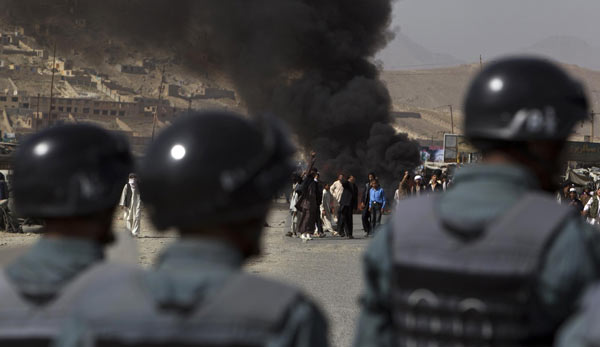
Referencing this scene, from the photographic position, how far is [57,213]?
243 centimetres

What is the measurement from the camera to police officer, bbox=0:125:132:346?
2.26m

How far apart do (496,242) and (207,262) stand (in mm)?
689

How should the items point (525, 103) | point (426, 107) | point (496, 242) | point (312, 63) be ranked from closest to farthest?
point (496, 242) < point (525, 103) < point (312, 63) < point (426, 107)

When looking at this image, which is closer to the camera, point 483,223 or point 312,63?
point 483,223

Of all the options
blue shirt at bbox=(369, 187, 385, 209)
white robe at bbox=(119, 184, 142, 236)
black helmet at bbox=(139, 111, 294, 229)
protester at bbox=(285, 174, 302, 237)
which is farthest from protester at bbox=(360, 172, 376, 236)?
black helmet at bbox=(139, 111, 294, 229)

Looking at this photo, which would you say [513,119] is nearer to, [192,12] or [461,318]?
[461,318]

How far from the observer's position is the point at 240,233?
1968mm

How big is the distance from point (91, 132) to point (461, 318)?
108cm

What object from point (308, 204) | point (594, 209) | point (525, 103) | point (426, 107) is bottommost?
point (308, 204)

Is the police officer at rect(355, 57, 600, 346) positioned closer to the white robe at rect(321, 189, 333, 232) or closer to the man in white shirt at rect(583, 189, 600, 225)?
the white robe at rect(321, 189, 333, 232)

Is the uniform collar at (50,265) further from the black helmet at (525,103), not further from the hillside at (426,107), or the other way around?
the hillside at (426,107)

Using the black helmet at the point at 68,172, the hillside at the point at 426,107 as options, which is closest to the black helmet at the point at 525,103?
the black helmet at the point at 68,172

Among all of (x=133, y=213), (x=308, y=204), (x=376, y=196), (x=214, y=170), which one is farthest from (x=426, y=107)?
(x=214, y=170)

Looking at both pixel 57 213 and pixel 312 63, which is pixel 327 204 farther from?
pixel 312 63
